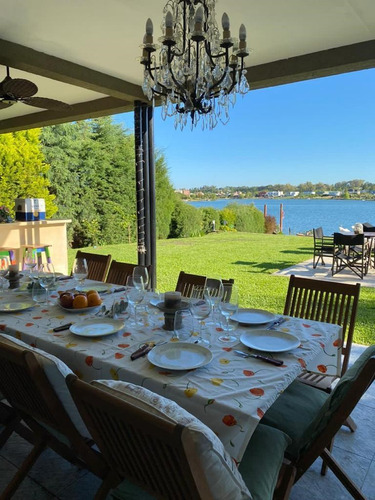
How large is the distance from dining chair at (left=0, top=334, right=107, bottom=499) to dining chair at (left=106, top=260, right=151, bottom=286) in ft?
4.80

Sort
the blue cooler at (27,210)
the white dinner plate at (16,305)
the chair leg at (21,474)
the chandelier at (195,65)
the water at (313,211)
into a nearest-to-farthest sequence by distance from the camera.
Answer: the chair leg at (21,474)
the white dinner plate at (16,305)
the chandelier at (195,65)
the blue cooler at (27,210)
the water at (313,211)

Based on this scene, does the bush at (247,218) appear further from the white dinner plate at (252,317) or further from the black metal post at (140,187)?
the white dinner plate at (252,317)

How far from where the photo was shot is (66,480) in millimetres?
1655

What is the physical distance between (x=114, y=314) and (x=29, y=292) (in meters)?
0.79

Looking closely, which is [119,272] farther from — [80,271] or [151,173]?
[151,173]

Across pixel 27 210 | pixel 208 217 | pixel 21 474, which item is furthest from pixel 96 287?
pixel 208 217

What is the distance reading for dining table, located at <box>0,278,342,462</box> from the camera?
1106 mm

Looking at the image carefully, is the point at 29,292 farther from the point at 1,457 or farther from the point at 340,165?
the point at 340,165

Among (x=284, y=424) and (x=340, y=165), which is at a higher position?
(x=340, y=165)

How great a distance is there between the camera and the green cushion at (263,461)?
111 centimetres

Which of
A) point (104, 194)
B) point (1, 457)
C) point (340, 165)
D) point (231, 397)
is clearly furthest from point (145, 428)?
point (340, 165)

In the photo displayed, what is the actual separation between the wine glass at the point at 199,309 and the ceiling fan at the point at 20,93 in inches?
78.7

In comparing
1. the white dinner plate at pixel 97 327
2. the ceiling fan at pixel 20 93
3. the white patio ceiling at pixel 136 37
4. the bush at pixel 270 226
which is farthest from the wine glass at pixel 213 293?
the bush at pixel 270 226

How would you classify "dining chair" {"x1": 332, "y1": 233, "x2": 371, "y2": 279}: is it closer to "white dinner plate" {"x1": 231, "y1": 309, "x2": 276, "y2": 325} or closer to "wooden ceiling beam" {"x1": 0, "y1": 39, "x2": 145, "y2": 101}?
"wooden ceiling beam" {"x1": 0, "y1": 39, "x2": 145, "y2": 101}
